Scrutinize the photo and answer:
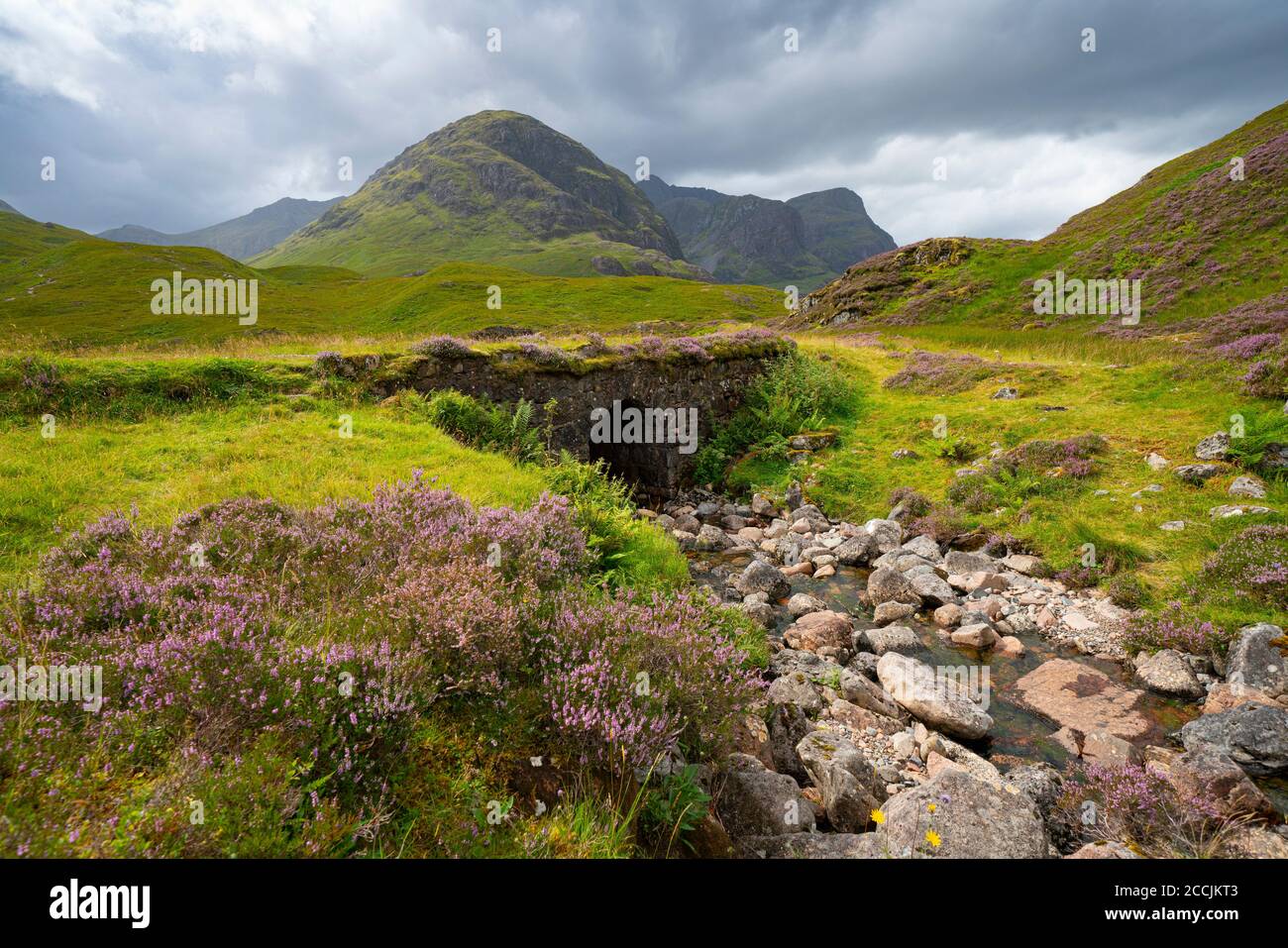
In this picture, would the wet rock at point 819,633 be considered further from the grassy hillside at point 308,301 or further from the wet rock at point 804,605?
the grassy hillside at point 308,301

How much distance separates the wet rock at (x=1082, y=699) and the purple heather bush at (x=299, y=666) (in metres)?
5.28

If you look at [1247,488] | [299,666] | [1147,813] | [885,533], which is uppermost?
[1247,488]

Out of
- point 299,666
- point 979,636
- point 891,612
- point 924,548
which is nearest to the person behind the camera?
point 299,666

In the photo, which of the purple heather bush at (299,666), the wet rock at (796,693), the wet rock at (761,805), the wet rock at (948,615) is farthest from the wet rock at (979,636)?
the wet rock at (761,805)

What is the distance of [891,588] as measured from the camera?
10828 mm

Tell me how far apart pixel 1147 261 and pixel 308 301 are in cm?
9205

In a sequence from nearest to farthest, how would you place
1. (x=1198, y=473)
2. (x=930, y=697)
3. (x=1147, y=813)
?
(x=1147, y=813) → (x=930, y=697) → (x=1198, y=473)

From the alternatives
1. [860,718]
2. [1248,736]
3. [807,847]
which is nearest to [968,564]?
[1248,736]

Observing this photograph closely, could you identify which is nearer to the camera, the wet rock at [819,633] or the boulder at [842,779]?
the boulder at [842,779]

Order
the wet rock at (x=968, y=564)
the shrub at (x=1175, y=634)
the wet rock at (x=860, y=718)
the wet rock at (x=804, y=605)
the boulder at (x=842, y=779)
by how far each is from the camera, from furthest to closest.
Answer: the wet rock at (x=968, y=564) < the wet rock at (x=804, y=605) < the shrub at (x=1175, y=634) < the wet rock at (x=860, y=718) < the boulder at (x=842, y=779)

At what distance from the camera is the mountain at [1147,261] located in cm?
3072

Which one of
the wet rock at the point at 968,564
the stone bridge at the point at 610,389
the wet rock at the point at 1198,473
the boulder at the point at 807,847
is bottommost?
the boulder at the point at 807,847

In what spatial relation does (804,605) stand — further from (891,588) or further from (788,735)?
(788,735)
